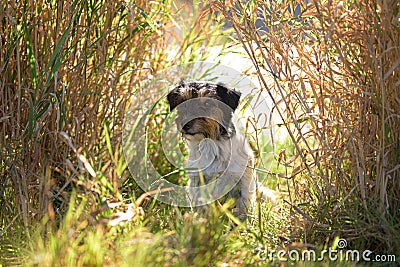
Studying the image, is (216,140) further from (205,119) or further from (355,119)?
(355,119)

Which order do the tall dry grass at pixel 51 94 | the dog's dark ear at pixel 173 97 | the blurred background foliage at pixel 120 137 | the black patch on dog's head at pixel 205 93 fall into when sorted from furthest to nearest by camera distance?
the dog's dark ear at pixel 173 97, the black patch on dog's head at pixel 205 93, the tall dry grass at pixel 51 94, the blurred background foliage at pixel 120 137

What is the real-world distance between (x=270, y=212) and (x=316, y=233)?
51cm

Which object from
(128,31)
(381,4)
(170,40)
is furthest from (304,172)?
(170,40)

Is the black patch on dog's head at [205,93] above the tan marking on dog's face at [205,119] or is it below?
above

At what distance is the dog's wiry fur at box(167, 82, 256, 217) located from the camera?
11.5 feet

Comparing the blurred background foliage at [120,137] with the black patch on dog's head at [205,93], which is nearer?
the blurred background foliage at [120,137]

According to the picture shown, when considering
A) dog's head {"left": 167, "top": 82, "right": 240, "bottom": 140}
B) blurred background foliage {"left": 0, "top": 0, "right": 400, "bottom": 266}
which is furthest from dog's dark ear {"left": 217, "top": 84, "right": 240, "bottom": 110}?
blurred background foliage {"left": 0, "top": 0, "right": 400, "bottom": 266}

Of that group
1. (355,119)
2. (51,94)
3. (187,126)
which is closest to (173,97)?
(187,126)

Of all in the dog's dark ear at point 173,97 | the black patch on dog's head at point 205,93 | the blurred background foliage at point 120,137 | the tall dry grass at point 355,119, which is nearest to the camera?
the blurred background foliage at point 120,137

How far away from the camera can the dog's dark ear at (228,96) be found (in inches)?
138

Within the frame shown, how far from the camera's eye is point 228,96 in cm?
354

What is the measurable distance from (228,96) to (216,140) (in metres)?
0.28

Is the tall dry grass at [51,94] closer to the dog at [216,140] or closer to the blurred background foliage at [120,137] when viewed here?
the blurred background foliage at [120,137]

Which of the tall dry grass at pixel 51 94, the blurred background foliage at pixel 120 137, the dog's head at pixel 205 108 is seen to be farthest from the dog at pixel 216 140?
the tall dry grass at pixel 51 94
